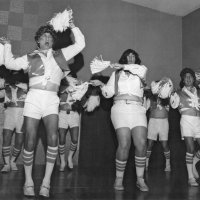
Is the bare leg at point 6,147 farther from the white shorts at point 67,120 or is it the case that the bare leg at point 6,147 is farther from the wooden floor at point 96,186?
the white shorts at point 67,120

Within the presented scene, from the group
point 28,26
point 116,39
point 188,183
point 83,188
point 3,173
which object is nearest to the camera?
point 83,188

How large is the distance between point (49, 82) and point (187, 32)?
146 inches

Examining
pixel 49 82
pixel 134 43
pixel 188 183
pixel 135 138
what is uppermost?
pixel 134 43

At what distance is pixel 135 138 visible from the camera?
2902 millimetres

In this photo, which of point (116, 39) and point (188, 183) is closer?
point (188, 183)

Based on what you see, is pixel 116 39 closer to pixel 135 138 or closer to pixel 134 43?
pixel 134 43

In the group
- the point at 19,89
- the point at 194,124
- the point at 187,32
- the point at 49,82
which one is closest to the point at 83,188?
the point at 49,82

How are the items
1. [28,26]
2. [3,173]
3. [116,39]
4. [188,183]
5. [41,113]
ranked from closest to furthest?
[41,113] < [188,183] < [3,173] < [28,26] < [116,39]

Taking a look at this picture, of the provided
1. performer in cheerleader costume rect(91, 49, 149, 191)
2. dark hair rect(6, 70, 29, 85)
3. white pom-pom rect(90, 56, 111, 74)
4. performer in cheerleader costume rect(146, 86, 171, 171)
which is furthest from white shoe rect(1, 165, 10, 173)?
performer in cheerleader costume rect(146, 86, 171, 171)

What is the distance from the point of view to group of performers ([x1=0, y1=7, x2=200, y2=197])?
2.57 metres

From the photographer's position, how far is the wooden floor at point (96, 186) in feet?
8.46

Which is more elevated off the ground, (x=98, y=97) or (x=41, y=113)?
(x=98, y=97)

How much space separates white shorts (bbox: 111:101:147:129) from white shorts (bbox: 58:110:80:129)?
1322mm

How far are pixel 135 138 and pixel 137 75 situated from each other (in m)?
0.68
